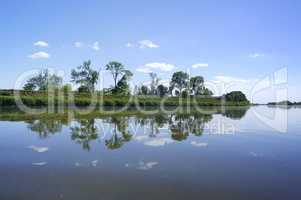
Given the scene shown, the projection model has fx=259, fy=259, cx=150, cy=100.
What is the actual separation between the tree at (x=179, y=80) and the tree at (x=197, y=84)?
362 centimetres

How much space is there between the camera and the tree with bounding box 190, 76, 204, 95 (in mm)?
93806

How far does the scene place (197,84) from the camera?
95062 mm

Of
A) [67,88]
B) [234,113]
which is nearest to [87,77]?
[67,88]

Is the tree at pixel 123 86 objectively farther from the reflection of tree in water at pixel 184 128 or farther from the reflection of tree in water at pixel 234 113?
the reflection of tree in water at pixel 184 128

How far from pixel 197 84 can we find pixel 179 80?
831 centimetres

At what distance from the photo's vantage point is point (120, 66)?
7238 centimetres

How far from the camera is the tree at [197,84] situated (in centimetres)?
9381

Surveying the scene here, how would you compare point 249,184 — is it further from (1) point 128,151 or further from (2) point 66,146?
(2) point 66,146

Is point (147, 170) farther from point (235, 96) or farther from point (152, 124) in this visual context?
point (235, 96)

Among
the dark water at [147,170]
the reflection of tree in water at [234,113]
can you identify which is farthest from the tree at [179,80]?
the dark water at [147,170]

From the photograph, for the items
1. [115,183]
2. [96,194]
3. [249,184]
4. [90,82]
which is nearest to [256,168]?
[249,184]

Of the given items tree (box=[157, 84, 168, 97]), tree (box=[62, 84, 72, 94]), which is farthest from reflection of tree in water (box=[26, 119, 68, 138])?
tree (box=[157, 84, 168, 97])

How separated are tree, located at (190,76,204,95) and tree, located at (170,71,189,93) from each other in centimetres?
362

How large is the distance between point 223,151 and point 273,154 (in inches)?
59.3
